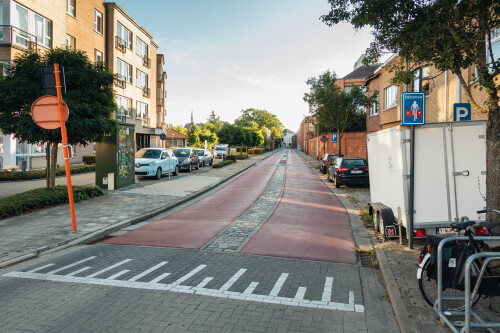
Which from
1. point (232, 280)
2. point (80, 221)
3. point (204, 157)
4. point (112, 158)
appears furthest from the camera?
point (204, 157)

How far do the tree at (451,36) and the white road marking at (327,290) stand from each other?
258cm

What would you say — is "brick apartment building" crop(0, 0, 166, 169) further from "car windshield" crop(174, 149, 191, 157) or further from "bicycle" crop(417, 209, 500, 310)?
"bicycle" crop(417, 209, 500, 310)

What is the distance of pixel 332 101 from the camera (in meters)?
27.7

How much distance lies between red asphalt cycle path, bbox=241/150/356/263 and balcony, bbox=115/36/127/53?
26163mm

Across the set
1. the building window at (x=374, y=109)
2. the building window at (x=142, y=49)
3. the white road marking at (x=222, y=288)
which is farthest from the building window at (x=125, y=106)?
the white road marking at (x=222, y=288)

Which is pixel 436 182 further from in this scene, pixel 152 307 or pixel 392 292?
pixel 152 307

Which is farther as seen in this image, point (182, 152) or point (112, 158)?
point (182, 152)

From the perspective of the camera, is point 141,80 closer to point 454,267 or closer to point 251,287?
point 251,287

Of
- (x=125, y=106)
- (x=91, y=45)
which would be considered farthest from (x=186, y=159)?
(x=125, y=106)

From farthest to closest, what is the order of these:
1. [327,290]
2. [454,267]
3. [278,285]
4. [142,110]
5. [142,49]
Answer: [142,49] < [142,110] < [278,285] < [327,290] < [454,267]

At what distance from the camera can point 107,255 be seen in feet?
21.5

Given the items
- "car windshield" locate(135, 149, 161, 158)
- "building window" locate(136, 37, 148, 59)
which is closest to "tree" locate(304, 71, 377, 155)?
"car windshield" locate(135, 149, 161, 158)

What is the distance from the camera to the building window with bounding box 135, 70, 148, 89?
37.5m

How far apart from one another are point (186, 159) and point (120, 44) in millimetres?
14736
